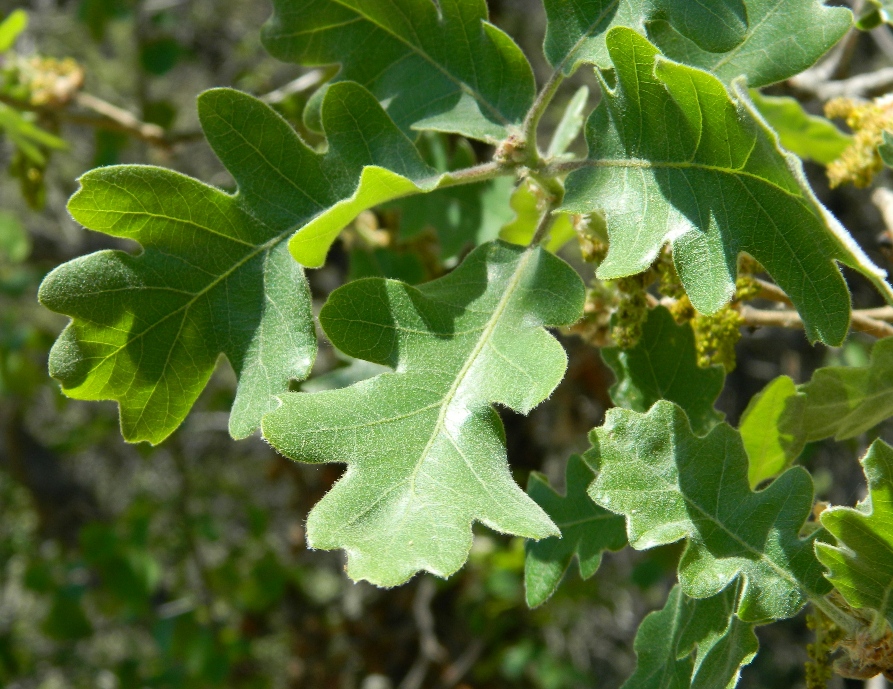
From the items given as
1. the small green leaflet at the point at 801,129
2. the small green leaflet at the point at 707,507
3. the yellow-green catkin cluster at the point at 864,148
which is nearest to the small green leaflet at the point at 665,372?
the small green leaflet at the point at 707,507

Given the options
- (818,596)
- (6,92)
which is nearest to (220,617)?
(6,92)

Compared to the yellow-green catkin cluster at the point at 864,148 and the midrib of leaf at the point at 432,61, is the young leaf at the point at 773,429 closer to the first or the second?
the yellow-green catkin cluster at the point at 864,148

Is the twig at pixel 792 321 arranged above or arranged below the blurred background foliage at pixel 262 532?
above

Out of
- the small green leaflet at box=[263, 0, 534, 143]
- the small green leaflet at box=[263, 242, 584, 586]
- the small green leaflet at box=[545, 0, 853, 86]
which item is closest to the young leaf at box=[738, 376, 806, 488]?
the small green leaflet at box=[263, 242, 584, 586]

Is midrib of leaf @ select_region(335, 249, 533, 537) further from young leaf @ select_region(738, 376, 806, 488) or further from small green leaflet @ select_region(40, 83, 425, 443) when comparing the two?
young leaf @ select_region(738, 376, 806, 488)

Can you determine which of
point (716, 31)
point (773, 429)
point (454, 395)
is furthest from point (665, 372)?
point (716, 31)
